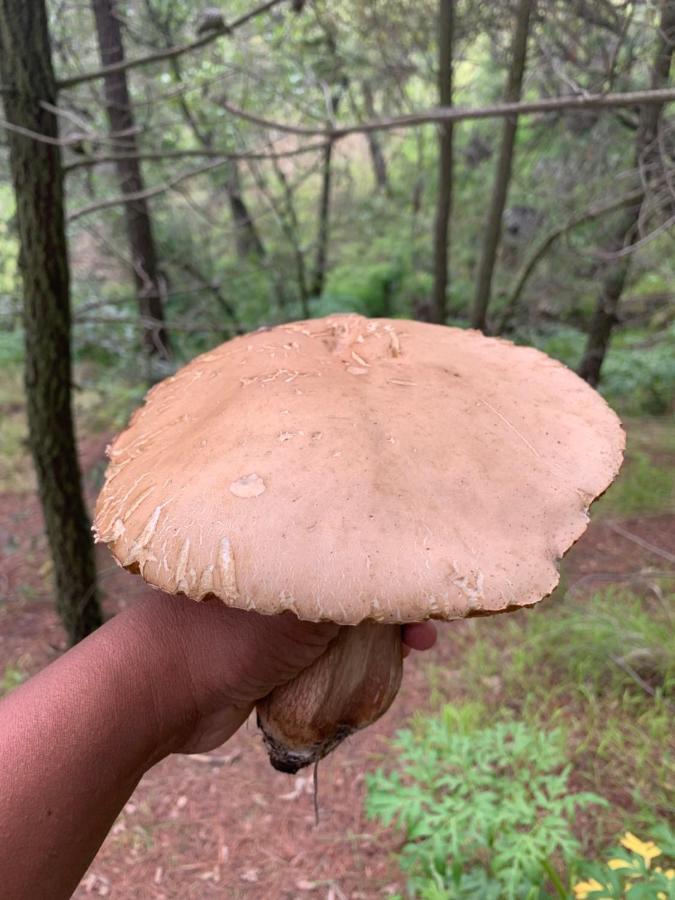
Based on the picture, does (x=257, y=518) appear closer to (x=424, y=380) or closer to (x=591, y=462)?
(x=424, y=380)

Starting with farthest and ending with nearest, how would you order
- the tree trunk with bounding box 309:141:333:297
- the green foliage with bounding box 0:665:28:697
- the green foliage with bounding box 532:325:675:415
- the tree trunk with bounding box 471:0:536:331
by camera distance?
1. the tree trunk with bounding box 309:141:333:297
2. the green foliage with bounding box 532:325:675:415
3. the green foliage with bounding box 0:665:28:697
4. the tree trunk with bounding box 471:0:536:331

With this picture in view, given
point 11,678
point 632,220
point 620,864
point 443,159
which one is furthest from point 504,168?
point 11,678

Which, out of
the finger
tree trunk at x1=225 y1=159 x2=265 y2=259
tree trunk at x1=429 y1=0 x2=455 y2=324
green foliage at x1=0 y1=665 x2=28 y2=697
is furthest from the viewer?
tree trunk at x1=225 y1=159 x2=265 y2=259

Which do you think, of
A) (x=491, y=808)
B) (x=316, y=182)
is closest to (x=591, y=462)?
(x=491, y=808)

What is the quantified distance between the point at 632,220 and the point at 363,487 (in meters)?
5.11

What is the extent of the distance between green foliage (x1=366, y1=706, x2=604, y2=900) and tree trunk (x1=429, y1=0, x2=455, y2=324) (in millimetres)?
3797

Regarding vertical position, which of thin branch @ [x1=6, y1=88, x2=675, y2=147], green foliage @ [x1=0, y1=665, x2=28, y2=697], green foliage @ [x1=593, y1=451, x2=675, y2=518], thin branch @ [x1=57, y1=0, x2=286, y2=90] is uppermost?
thin branch @ [x1=57, y1=0, x2=286, y2=90]

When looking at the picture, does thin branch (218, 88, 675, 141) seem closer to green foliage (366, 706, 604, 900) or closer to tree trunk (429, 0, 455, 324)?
tree trunk (429, 0, 455, 324)

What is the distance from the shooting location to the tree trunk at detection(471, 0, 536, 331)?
383 centimetres

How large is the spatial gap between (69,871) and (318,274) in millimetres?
8880

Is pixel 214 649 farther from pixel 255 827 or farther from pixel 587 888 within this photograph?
pixel 255 827

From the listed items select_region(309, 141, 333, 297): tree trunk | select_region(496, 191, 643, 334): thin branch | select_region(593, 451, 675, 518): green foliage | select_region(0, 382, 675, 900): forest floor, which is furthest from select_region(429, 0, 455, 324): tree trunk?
select_region(309, 141, 333, 297): tree trunk

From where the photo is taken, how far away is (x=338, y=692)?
1.56 meters

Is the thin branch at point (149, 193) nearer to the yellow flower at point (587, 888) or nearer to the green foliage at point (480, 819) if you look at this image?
the green foliage at point (480, 819)
